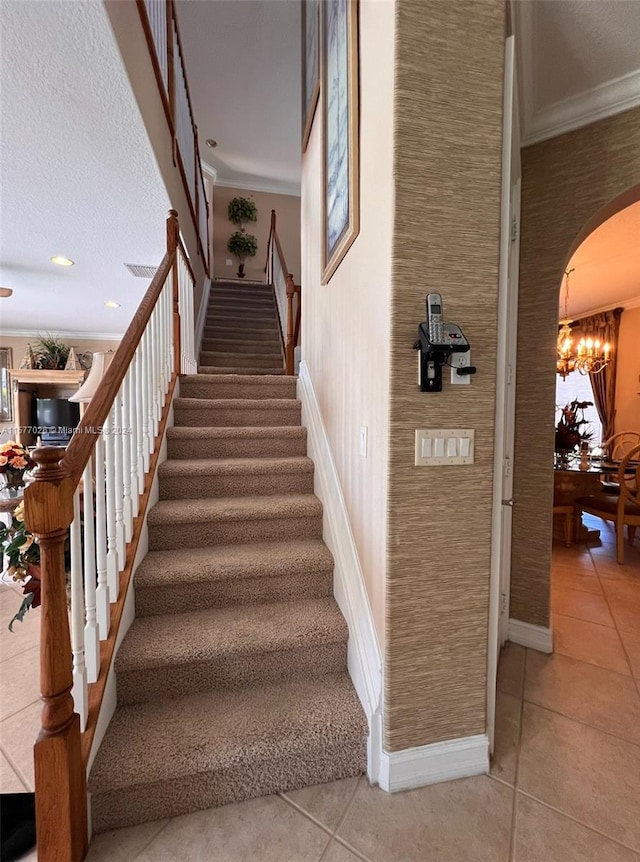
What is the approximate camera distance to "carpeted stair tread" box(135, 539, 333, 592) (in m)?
1.59

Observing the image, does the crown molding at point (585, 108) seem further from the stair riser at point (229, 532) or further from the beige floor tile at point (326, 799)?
the beige floor tile at point (326, 799)

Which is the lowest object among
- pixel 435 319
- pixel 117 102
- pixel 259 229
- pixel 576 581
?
pixel 576 581

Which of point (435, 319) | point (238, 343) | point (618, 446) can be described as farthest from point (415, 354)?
point (618, 446)

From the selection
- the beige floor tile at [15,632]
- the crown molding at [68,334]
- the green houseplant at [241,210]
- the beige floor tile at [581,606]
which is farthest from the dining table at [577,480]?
the green houseplant at [241,210]

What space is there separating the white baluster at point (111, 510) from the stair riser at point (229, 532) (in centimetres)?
39

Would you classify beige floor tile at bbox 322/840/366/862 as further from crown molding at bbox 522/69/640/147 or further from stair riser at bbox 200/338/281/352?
stair riser at bbox 200/338/281/352

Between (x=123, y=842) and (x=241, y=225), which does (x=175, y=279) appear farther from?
(x=241, y=225)

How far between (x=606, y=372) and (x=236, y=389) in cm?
562

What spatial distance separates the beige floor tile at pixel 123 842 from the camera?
102 cm

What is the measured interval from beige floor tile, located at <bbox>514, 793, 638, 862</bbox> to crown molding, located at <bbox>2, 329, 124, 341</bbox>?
288 inches

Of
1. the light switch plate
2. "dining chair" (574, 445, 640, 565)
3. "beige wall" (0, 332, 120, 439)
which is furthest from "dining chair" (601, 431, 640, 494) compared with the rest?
"beige wall" (0, 332, 120, 439)

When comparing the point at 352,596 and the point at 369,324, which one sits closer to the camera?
the point at 369,324

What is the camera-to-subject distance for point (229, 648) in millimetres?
1400

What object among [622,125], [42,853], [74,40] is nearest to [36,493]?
[42,853]
